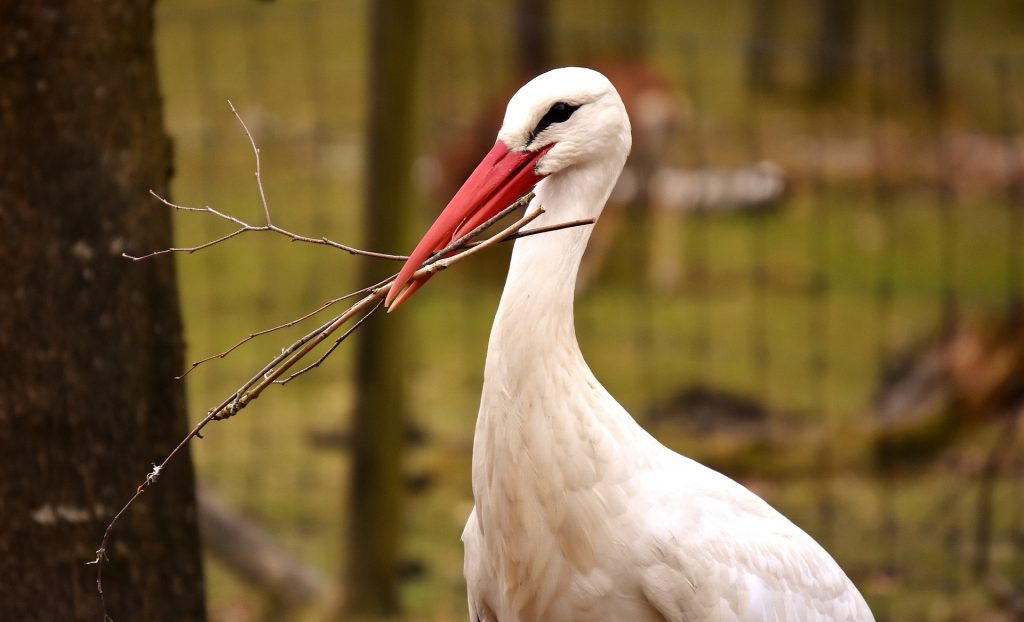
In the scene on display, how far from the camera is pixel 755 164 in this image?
9430 millimetres

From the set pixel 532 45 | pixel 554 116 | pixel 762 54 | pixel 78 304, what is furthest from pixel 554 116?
pixel 762 54

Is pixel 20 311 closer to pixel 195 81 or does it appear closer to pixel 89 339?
pixel 89 339

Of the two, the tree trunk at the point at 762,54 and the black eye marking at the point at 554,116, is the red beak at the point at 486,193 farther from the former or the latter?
the tree trunk at the point at 762,54

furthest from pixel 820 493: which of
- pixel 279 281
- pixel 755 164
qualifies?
pixel 755 164

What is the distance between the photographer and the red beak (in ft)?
7.22

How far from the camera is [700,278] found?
27.9 feet

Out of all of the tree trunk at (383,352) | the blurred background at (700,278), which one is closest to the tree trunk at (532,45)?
the blurred background at (700,278)

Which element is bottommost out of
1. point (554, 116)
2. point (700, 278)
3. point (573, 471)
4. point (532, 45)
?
point (700, 278)

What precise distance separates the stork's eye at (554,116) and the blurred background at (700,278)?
181cm

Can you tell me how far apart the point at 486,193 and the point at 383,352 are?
1.98 metres

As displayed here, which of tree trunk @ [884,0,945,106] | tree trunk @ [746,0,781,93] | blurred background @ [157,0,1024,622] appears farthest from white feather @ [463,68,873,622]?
tree trunk @ [884,0,945,106]

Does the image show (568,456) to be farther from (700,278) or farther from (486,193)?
(700,278)

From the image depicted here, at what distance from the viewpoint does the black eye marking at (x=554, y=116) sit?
2.30 metres

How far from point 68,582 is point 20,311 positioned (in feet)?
1.69
